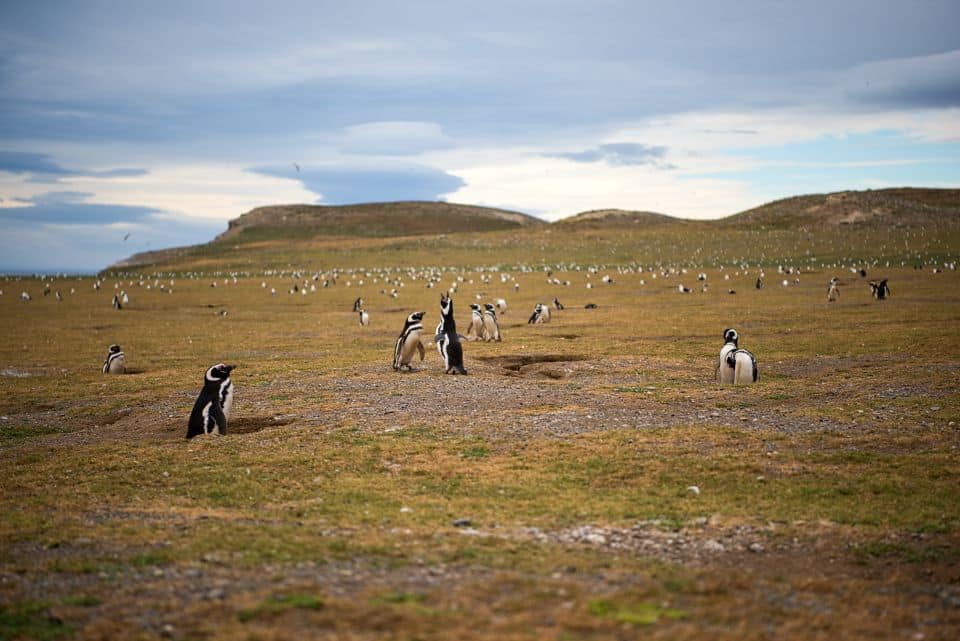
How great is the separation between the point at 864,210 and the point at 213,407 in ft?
398

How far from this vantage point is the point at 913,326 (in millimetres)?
26812

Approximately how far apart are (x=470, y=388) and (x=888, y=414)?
772 centimetres

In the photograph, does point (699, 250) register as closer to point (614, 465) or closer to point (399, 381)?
point (399, 381)

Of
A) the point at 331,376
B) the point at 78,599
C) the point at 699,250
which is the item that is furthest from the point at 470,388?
the point at 699,250

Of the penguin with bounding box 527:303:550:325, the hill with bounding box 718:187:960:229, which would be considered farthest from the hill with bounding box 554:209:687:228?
the penguin with bounding box 527:303:550:325

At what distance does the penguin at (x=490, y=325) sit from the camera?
89.3 ft

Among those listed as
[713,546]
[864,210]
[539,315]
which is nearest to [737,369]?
[713,546]

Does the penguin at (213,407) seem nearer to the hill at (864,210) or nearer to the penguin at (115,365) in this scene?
the penguin at (115,365)

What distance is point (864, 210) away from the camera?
386 feet

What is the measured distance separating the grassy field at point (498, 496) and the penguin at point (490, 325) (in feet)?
8.28

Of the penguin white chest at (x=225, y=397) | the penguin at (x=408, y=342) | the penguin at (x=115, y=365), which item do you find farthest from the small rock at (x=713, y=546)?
the penguin at (x=115, y=365)

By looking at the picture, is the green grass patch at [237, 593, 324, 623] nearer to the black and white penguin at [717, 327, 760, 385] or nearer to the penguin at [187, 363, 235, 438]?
the penguin at [187, 363, 235, 438]

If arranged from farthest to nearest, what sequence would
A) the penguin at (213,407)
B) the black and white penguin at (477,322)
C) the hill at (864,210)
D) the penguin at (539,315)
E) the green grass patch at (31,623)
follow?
the hill at (864,210)
the penguin at (539,315)
the black and white penguin at (477,322)
the penguin at (213,407)
the green grass patch at (31,623)

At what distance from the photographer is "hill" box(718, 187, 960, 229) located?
111188 mm
